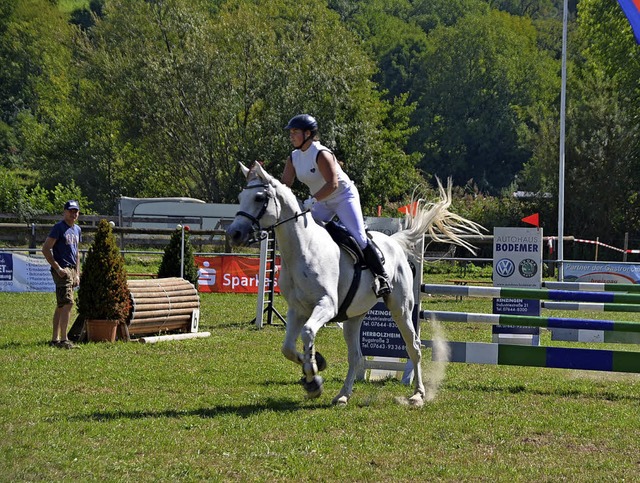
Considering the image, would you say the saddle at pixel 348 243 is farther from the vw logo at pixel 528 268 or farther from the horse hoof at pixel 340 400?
the vw logo at pixel 528 268

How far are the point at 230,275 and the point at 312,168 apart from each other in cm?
1719

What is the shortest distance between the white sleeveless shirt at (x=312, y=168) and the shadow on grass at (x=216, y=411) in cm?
204

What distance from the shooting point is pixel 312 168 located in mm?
8844

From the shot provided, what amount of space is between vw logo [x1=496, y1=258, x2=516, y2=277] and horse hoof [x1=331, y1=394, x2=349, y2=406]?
703 cm

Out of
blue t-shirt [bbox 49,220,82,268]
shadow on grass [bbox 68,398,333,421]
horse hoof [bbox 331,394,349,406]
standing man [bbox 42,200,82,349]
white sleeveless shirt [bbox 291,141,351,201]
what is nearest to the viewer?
shadow on grass [bbox 68,398,333,421]

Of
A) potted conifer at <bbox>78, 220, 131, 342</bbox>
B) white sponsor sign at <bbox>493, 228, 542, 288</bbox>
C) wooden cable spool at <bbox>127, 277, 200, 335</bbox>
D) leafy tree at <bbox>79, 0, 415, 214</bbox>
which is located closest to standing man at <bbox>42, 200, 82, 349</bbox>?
potted conifer at <bbox>78, 220, 131, 342</bbox>

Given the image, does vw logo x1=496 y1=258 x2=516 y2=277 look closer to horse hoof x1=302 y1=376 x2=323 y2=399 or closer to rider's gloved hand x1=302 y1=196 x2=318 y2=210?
rider's gloved hand x1=302 y1=196 x2=318 y2=210

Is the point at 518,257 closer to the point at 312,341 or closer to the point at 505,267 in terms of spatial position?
the point at 505,267

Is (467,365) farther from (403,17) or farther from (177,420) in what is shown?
(403,17)

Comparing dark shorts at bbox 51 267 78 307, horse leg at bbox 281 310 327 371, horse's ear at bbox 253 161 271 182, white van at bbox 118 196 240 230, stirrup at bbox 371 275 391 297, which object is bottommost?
horse leg at bbox 281 310 327 371

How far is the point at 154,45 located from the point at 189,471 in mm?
38776

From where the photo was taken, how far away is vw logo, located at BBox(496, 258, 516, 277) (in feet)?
50.6

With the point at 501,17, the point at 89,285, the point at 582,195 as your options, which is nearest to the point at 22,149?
the point at 582,195

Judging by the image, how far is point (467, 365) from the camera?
1273 cm
